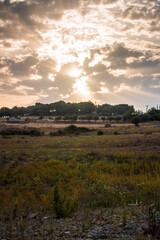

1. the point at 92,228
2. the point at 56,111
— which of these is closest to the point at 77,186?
the point at 92,228

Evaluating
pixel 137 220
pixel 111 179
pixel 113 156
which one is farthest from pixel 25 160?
pixel 137 220

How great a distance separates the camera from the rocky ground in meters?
4.42

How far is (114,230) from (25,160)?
13.4 metres

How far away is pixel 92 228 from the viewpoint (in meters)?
4.89

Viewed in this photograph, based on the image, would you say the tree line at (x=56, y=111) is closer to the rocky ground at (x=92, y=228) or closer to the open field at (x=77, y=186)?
the open field at (x=77, y=186)

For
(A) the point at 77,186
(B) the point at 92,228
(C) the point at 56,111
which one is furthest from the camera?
(C) the point at 56,111

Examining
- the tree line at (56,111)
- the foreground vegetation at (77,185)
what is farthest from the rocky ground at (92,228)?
the tree line at (56,111)

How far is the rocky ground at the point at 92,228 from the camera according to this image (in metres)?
4.42

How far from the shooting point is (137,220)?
16.6ft

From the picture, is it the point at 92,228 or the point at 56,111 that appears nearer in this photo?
the point at 92,228

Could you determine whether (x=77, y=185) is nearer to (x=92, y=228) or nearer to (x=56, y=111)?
(x=92, y=228)

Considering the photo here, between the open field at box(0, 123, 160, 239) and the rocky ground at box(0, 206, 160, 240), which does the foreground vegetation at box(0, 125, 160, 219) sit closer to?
the open field at box(0, 123, 160, 239)

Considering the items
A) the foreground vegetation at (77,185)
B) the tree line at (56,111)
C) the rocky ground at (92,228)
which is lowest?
the foreground vegetation at (77,185)

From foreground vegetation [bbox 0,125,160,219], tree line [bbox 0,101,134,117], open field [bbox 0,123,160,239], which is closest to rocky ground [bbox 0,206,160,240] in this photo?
open field [bbox 0,123,160,239]
